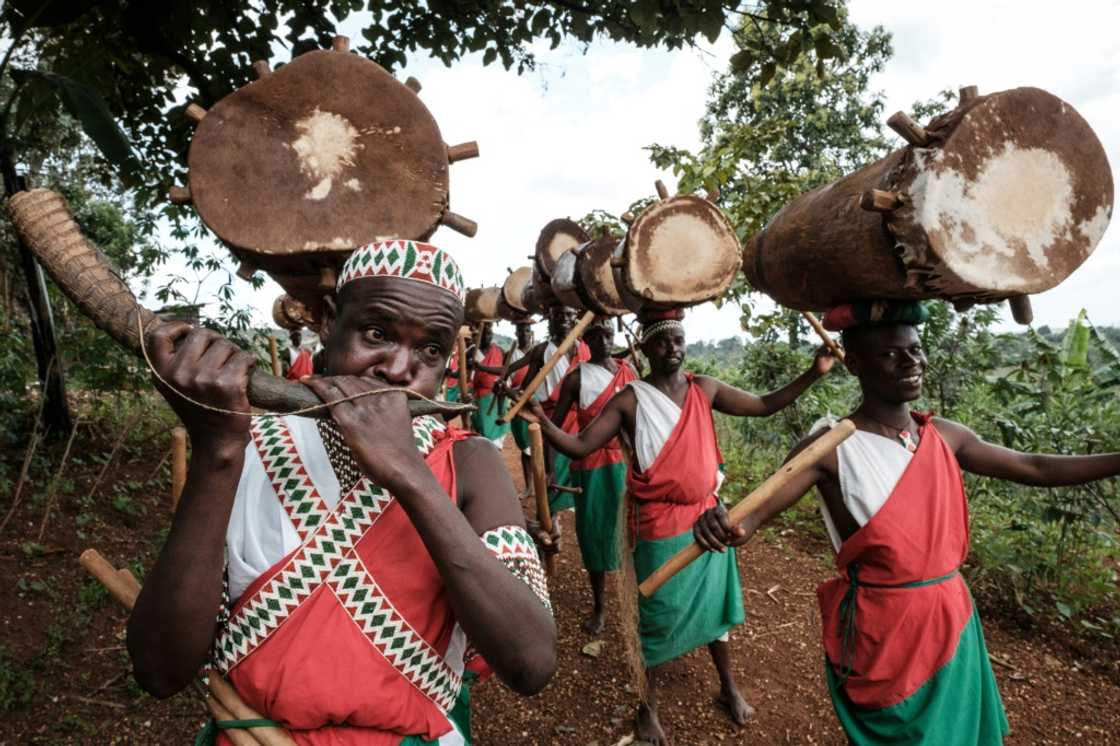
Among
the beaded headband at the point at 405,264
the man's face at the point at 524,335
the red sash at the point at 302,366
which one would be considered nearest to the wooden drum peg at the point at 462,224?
the beaded headband at the point at 405,264

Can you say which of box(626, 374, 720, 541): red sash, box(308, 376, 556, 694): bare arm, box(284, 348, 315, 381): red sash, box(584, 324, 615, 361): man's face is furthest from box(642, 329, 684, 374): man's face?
box(284, 348, 315, 381): red sash

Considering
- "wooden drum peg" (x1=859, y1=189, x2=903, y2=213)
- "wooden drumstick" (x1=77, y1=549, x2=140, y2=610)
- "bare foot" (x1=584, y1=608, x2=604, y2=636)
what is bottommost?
"bare foot" (x1=584, y1=608, x2=604, y2=636)

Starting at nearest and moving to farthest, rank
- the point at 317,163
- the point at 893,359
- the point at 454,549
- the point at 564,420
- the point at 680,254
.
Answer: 1. the point at 454,549
2. the point at 317,163
3. the point at 893,359
4. the point at 680,254
5. the point at 564,420

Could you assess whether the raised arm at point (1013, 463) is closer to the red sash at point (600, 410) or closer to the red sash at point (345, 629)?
the red sash at point (345, 629)

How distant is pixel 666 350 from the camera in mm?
3662

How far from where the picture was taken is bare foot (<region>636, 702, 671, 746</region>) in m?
3.16

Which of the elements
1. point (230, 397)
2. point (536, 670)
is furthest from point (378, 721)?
point (230, 397)

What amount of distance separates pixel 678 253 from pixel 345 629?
2.29 metres

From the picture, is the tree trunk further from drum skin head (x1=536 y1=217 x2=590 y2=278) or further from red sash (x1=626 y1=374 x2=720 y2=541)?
red sash (x1=626 y1=374 x2=720 y2=541)

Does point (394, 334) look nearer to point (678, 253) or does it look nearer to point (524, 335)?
point (678, 253)

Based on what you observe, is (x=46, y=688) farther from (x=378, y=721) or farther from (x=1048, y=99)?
(x=1048, y=99)

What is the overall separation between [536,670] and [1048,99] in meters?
2.03

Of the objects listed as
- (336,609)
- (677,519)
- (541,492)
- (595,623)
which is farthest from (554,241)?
(336,609)

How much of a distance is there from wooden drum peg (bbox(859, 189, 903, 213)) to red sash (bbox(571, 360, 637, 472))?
9.88ft
